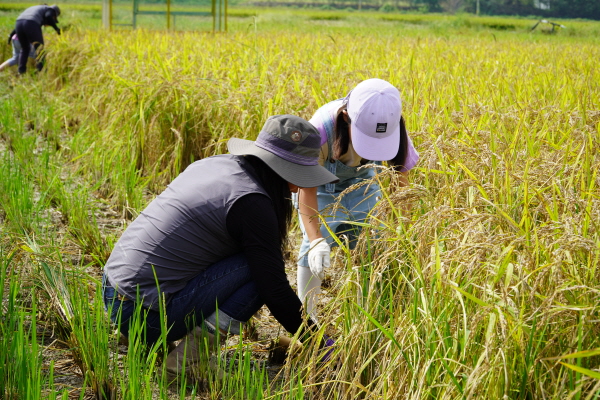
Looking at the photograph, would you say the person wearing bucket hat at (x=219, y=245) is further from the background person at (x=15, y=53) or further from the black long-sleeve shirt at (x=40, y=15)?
the black long-sleeve shirt at (x=40, y=15)

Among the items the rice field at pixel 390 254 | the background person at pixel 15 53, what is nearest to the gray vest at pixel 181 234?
the rice field at pixel 390 254

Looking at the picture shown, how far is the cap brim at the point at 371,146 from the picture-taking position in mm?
2133

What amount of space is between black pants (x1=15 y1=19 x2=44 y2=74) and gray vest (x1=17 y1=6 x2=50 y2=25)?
8 centimetres

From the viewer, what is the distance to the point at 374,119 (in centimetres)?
211

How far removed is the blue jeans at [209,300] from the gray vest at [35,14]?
7.54 m

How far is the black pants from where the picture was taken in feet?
27.2

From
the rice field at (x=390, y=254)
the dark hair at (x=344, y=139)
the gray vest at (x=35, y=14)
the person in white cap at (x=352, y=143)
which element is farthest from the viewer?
the gray vest at (x=35, y=14)

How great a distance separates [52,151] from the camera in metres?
4.50

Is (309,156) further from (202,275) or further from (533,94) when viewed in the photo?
(533,94)

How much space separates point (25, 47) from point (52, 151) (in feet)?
15.5

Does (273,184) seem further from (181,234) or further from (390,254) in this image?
(390,254)

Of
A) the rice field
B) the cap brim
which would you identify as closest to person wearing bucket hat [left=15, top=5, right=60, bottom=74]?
the rice field

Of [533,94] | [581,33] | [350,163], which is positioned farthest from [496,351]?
[581,33]

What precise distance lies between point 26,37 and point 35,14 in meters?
0.38
